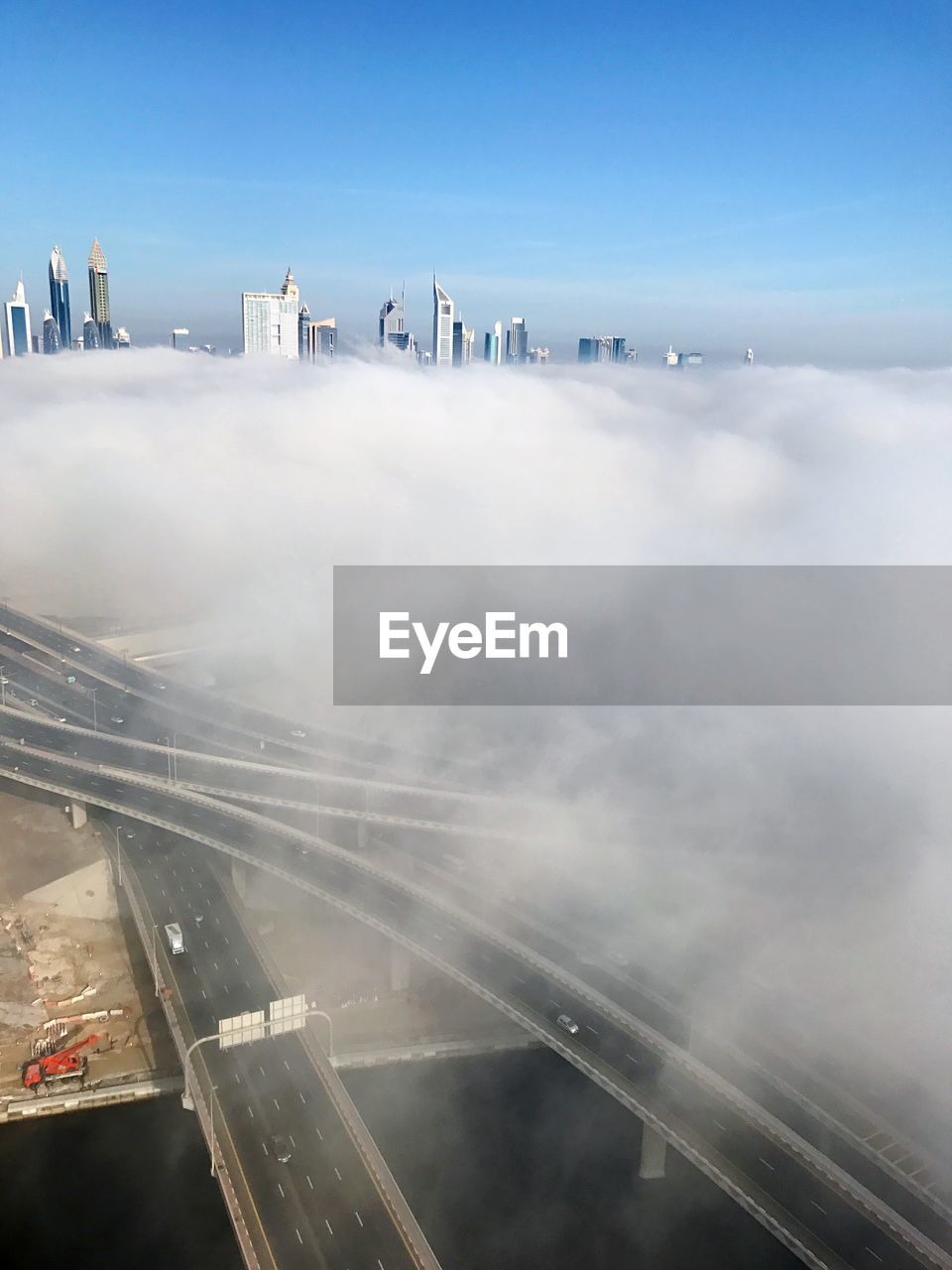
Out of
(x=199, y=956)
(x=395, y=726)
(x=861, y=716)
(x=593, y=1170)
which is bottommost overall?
(x=593, y=1170)

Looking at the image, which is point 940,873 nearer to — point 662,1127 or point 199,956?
point 662,1127

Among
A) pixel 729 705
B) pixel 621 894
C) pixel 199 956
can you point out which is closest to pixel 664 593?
pixel 729 705

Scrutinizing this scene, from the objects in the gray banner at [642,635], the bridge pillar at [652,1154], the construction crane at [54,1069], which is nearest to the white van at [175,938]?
the construction crane at [54,1069]

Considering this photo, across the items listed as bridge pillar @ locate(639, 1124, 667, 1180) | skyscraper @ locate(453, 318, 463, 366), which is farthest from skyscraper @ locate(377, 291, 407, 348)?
bridge pillar @ locate(639, 1124, 667, 1180)

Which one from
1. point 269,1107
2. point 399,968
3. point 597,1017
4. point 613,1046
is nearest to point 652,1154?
point 613,1046

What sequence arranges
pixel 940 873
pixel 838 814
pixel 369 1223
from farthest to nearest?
pixel 838 814, pixel 940 873, pixel 369 1223

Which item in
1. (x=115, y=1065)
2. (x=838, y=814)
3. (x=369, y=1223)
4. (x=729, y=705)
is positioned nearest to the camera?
(x=369, y=1223)

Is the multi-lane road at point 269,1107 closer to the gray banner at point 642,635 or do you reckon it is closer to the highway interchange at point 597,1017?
the highway interchange at point 597,1017
